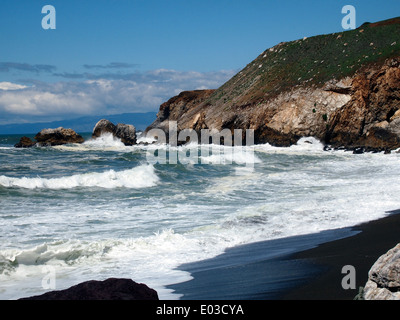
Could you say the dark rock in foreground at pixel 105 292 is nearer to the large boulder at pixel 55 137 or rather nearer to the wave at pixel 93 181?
the wave at pixel 93 181

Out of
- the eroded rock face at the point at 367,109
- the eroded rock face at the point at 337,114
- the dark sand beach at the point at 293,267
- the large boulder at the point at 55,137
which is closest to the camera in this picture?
the dark sand beach at the point at 293,267

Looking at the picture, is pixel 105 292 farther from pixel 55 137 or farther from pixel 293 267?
pixel 55 137

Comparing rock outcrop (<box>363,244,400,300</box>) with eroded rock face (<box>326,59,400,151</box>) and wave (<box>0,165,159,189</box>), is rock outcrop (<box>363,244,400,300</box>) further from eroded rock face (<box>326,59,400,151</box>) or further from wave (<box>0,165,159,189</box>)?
eroded rock face (<box>326,59,400,151</box>)

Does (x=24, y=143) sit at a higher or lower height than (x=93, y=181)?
higher

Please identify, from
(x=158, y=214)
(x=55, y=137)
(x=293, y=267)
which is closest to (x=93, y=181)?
(x=158, y=214)

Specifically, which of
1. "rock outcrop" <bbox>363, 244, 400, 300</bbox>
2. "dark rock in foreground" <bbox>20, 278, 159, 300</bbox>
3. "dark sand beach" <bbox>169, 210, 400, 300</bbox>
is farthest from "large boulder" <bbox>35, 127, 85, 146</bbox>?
"rock outcrop" <bbox>363, 244, 400, 300</bbox>

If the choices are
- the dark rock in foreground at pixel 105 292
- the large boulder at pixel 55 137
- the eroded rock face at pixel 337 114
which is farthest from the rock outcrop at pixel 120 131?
the dark rock in foreground at pixel 105 292

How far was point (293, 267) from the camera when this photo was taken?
6.79 meters

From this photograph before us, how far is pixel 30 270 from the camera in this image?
7.50 meters

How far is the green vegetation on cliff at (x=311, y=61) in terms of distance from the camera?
4106cm

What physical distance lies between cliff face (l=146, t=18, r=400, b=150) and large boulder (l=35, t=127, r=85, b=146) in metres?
11.3

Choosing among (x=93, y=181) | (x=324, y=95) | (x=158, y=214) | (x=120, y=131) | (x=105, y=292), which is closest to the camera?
(x=105, y=292)

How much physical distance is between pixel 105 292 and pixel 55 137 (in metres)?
43.9

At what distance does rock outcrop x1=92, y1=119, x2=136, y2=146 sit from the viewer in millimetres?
49344
